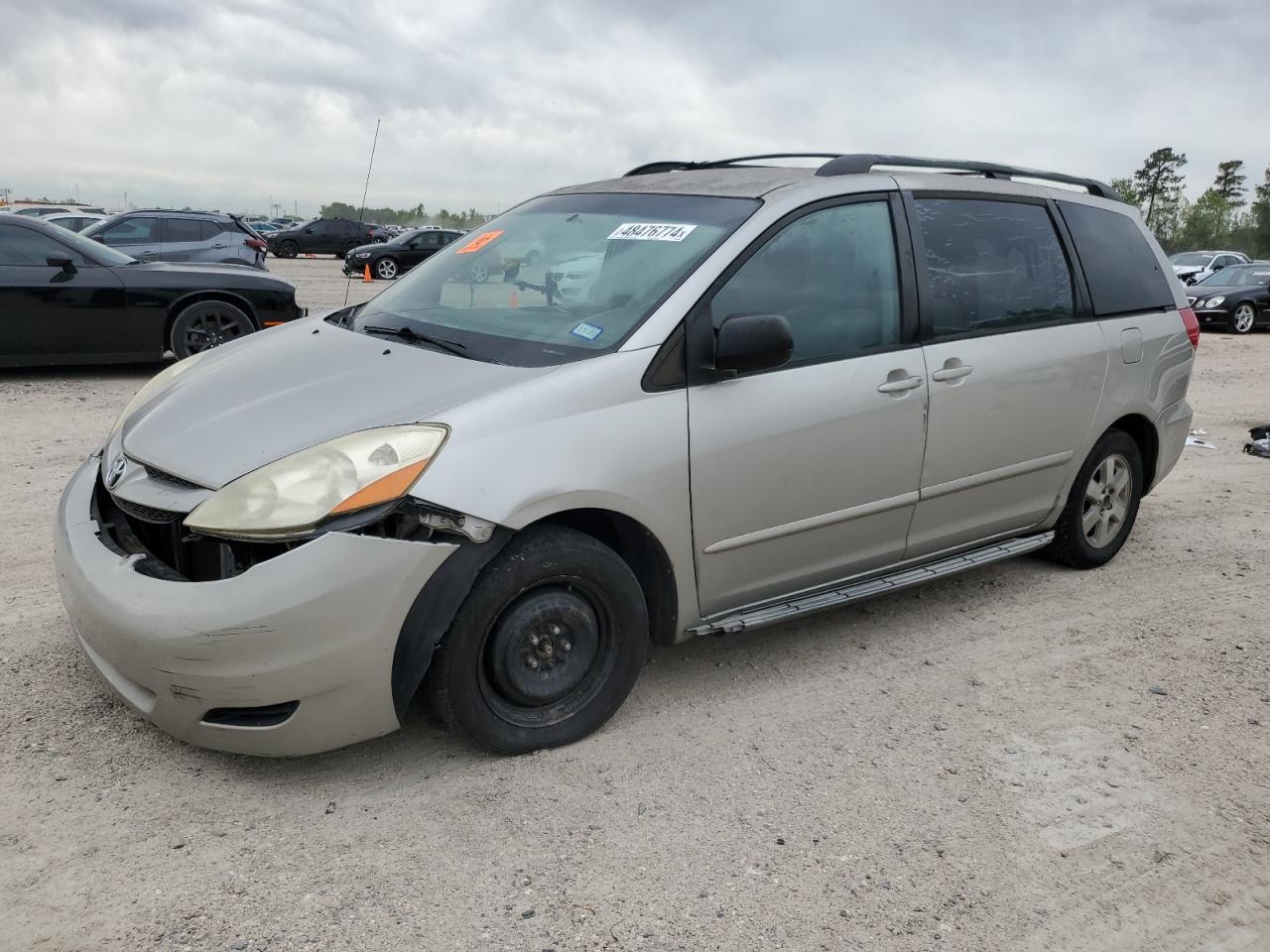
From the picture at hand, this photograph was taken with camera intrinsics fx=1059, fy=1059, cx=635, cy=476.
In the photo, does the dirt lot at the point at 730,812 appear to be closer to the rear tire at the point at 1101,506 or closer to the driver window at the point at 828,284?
the rear tire at the point at 1101,506

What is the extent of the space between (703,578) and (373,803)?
123 centimetres

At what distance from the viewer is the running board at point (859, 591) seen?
3.56 m

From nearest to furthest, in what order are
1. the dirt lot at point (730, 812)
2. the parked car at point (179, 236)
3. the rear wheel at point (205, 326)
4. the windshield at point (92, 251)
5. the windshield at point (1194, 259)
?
1. the dirt lot at point (730, 812)
2. the windshield at point (92, 251)
3. the rear wheel at point (205, 326)
4. the parked car at point (179, 236)
5. the windshield at point (1194, 259)

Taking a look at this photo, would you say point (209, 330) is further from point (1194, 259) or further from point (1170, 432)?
point (1194, 259)

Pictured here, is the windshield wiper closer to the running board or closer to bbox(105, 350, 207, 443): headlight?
bbox(105, 350, 207, 443): headlight

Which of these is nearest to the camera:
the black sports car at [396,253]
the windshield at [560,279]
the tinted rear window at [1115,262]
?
the windshield at [560,279]

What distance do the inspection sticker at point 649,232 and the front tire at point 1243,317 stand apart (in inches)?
738

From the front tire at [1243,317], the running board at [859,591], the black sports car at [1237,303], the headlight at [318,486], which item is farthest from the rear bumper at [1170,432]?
the front tire at [1243,317]

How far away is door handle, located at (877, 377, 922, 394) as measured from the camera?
3780 mm

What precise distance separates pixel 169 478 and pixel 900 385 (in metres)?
2.45

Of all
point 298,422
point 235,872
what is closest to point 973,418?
point 298,422

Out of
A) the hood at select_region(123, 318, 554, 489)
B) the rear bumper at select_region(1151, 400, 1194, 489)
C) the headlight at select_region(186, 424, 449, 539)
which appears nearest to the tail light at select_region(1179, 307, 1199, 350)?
the rear bumper at select_region(1151, 400, 1194, 489)

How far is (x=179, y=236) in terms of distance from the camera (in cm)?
1493

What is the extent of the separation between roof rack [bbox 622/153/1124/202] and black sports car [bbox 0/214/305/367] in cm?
589
